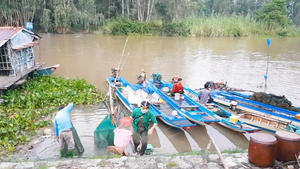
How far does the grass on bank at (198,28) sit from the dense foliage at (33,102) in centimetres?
2379

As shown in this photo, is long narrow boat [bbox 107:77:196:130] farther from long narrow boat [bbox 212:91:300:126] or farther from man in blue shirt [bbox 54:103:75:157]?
man in blue shirt [bbox 54:103:75:157]

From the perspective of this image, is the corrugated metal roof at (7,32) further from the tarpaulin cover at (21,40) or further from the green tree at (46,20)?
the green tree at (46,20)

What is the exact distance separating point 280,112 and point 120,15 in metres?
34.0

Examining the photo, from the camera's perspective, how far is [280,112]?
29.5 ft

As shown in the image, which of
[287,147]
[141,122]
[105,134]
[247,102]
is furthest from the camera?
[247,102]

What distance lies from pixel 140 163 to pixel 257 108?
627cm

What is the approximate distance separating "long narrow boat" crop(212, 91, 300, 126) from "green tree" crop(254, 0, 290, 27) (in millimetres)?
31237

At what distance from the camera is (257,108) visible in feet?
31.2

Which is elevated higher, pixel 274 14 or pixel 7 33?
pixel 274 14

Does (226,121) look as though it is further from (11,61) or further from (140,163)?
(11,61)

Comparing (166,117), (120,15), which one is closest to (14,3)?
(120,15)

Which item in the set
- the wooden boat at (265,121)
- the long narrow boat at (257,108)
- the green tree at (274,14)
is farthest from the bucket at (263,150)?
the green tree at (274,14)

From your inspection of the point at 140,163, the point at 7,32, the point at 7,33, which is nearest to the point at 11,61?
the point at 7,33

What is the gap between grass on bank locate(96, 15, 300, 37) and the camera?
1299 inches
